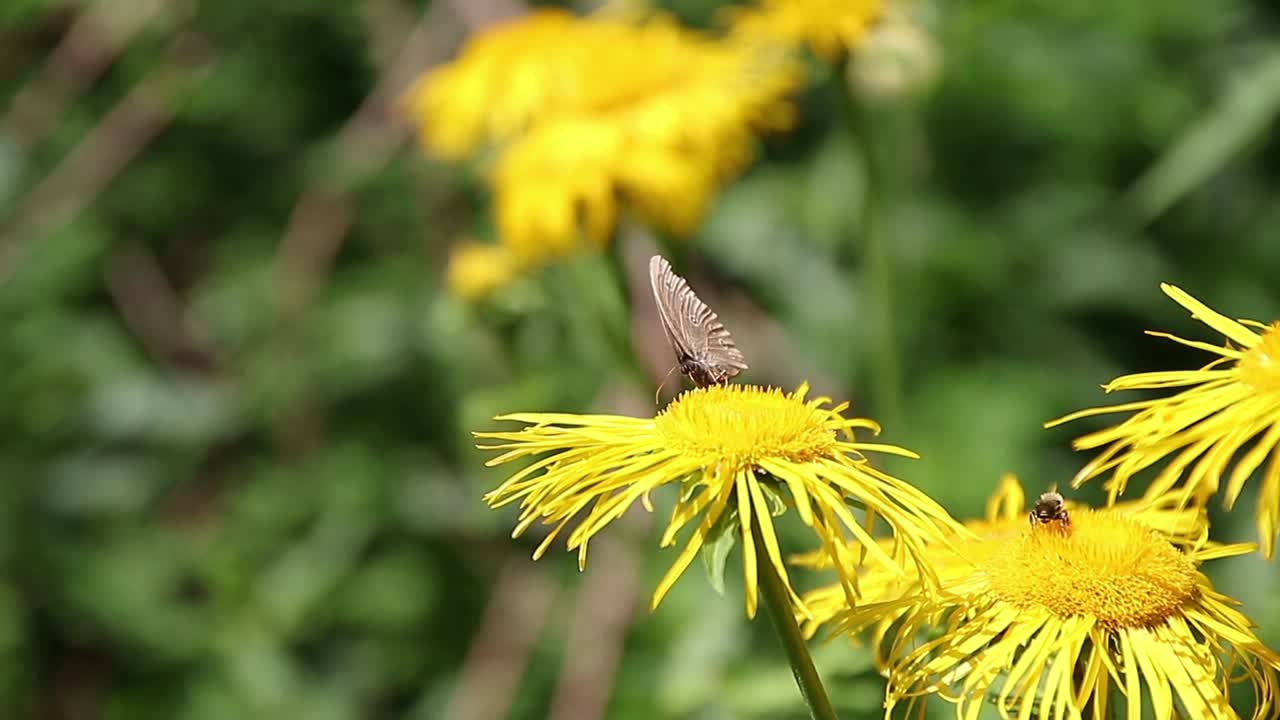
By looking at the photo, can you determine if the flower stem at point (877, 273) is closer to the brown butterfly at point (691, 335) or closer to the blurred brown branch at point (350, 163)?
the brown butterfly at point (691, 335)

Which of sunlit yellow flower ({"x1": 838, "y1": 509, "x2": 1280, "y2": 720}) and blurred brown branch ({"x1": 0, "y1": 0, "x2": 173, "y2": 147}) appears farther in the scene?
blurred brown branch ({"x1": 0, "y1": 0, "x2": 173, "y2": 147})

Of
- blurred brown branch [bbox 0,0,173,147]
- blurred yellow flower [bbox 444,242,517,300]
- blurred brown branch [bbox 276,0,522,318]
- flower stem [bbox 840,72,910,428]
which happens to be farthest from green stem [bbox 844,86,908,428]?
blurred brown branch [bbox 0,0,173,147]

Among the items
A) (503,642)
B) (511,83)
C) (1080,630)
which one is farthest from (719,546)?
(503,642)

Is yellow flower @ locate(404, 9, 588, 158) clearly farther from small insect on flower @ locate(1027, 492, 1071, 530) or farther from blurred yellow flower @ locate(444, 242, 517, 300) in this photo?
small insect on flower @ locate(1027, 492, 1071, 530)

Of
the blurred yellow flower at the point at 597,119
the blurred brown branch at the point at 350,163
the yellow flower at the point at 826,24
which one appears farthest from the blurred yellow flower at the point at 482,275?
the blurred brown branch at the point at 350,163

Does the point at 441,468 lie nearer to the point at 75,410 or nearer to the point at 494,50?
the point at 75,410

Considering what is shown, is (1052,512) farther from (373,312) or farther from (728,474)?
(373,312)

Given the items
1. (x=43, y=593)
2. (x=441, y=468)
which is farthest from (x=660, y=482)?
(x=43, y=593)
